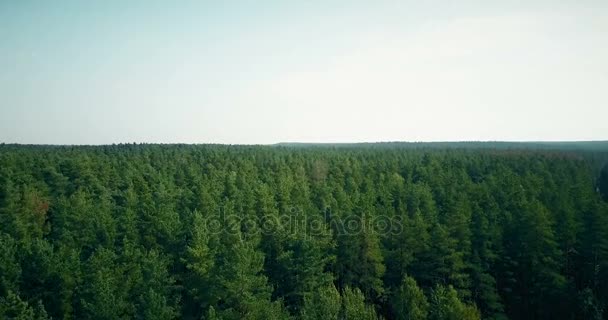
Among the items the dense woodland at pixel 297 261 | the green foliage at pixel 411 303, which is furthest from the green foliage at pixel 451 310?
the green foliage at pixel 411 303

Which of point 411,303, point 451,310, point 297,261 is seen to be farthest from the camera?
point 297,261

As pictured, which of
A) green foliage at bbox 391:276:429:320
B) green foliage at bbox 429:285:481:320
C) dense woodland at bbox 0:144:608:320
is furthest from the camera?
dense woodland at bbox 0:144:608:320

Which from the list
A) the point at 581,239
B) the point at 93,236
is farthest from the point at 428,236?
the point at 93,236

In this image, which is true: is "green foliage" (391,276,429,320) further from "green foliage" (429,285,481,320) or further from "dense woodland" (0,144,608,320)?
"green foliage" (429,285,481,320)

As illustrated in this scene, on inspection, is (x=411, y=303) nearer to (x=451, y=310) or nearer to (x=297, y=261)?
(x=451, y=310)

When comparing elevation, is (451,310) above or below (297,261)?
above

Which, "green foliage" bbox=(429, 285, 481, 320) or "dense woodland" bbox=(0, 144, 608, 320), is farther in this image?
"dense woodland" bbox=(0, 144, 608, 320)

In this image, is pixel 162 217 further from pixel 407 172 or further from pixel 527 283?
pixel 407 172

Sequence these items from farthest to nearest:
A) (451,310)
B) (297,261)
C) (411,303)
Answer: (297,261)
(411,303)
(451,310)

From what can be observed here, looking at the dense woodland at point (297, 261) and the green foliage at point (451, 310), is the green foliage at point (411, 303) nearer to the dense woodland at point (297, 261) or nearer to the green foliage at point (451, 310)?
the dense woodland at point (297, 261)

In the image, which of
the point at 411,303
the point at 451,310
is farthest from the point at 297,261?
the point at 451,310

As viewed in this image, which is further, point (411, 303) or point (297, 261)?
point (297, 261)

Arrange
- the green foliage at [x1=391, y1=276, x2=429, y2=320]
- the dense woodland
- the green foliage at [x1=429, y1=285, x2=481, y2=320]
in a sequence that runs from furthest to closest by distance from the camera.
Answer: the dense woodland < the green foliage at [x1=391, y1=276, x2=429, y2=320] < the green foliage at [x1=429, y1=285, x2=481, y2=320]

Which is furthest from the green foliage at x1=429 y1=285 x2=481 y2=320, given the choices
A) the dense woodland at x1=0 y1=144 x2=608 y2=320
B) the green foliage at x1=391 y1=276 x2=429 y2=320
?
the green foliage at x1=391 y1=276 x2=429 y2=320
